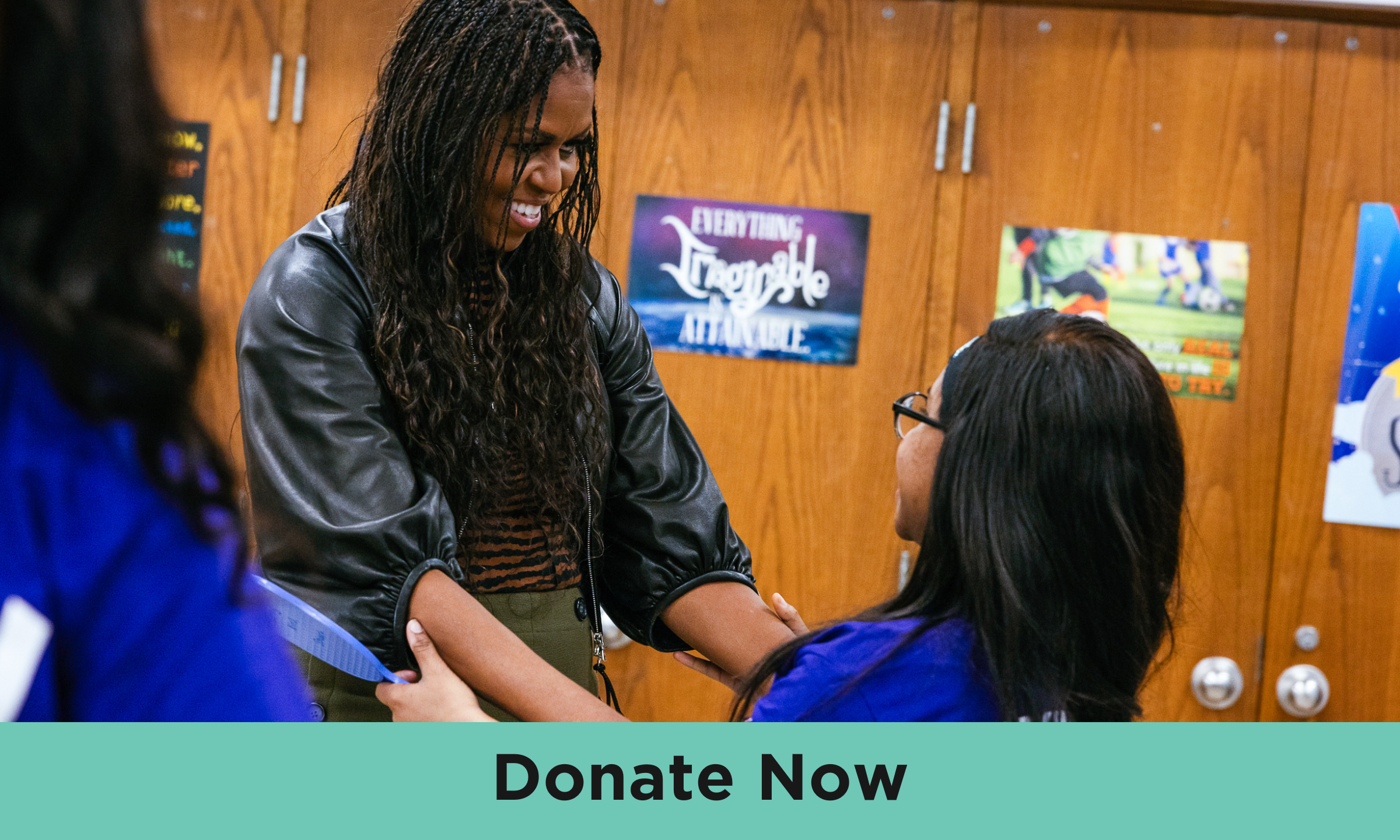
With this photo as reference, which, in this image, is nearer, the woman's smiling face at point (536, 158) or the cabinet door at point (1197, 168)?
the woman's smiling face at point (536, 158)

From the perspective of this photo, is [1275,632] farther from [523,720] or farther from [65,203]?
[65,203]

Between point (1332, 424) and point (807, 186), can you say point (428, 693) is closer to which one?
point (807, 186)

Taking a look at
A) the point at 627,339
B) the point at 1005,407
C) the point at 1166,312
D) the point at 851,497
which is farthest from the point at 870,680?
the point at 1166,312

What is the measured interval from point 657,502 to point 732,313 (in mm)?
975

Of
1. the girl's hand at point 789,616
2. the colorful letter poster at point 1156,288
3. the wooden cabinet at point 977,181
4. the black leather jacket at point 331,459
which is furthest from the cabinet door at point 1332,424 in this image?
the black leather jacket at point 331,459

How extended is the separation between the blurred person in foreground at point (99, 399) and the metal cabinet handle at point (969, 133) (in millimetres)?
1751

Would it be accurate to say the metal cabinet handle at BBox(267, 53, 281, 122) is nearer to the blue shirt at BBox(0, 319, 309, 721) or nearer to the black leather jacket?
the black leather jacket

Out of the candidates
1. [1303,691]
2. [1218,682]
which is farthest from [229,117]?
[1303,691]

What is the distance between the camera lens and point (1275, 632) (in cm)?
194

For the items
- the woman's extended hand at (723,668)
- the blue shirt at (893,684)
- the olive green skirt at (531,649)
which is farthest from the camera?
the woman's extended hand at (723,668)

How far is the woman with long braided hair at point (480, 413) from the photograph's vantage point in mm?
852

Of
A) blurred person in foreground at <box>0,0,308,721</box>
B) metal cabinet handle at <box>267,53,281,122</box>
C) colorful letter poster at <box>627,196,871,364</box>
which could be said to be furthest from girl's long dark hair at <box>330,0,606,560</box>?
metal cabinet handle at <box>267,53,281,122</box>

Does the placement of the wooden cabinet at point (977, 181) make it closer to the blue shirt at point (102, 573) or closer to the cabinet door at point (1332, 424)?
the cabinet door at point (1332, 424)

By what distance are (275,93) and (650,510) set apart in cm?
134
